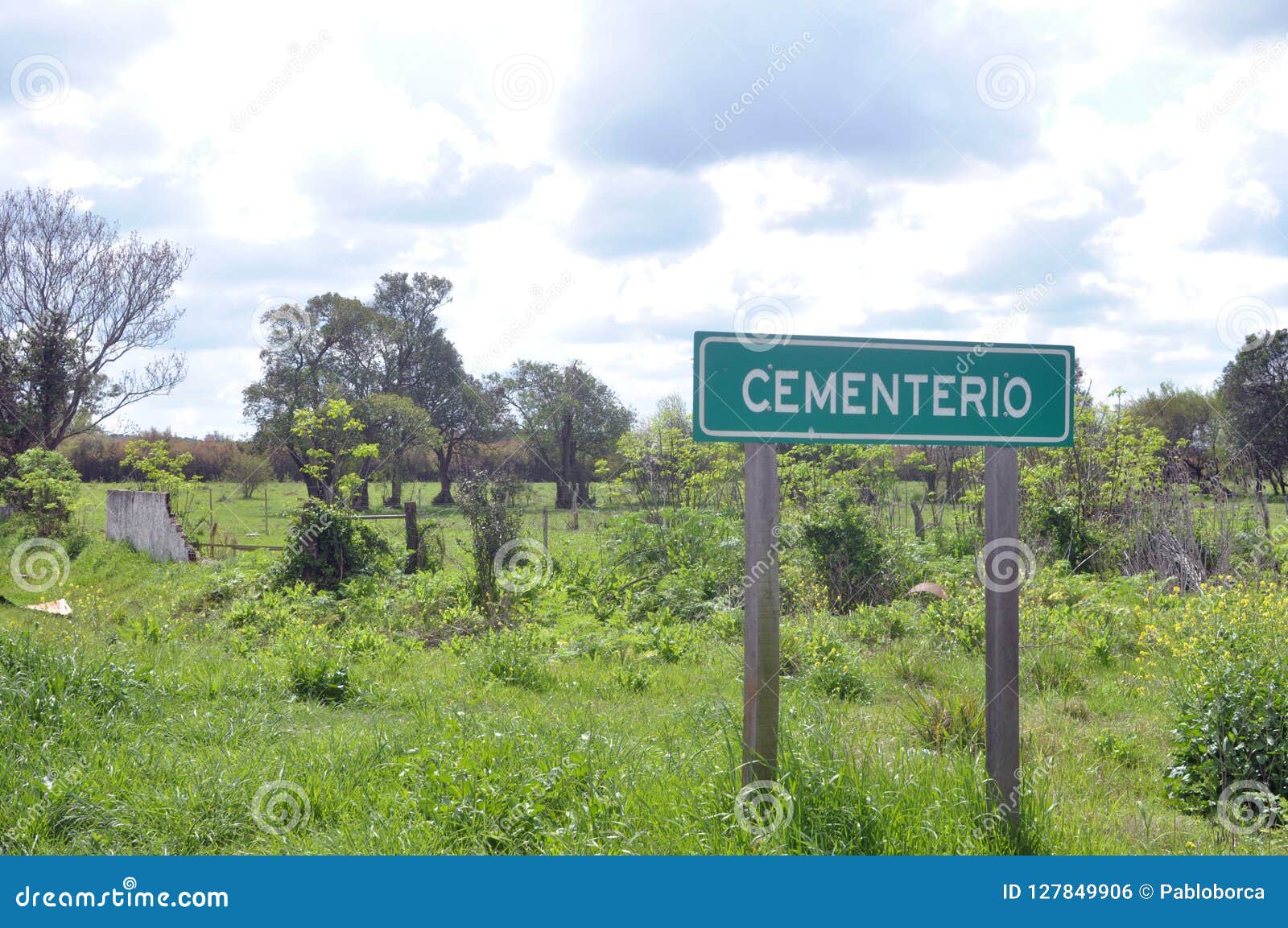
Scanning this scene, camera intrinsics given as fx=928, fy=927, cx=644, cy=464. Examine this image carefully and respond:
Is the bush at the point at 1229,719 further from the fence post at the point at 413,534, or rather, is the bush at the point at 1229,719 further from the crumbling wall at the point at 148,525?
the crumbling wall at the point at 148,525

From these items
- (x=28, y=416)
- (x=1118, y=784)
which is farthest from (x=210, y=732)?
(x=28, y=416)

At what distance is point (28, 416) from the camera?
91.0 feet

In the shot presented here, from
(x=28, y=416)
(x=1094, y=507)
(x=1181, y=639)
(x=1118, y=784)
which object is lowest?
(x=1118, y=784)

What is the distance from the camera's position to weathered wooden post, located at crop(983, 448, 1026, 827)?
3.27 metres

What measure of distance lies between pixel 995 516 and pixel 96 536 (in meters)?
21.4

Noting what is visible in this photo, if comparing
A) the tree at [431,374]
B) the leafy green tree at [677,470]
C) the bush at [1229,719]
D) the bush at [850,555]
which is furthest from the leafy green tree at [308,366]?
the bush at [1229,719]

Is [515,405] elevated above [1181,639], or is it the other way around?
[515,405]

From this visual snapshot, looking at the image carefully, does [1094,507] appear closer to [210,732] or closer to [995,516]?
[995,516]

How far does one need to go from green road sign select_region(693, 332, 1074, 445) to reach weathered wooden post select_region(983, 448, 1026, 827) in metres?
0.17

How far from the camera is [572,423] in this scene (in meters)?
38.0

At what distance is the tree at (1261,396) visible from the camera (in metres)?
34.3

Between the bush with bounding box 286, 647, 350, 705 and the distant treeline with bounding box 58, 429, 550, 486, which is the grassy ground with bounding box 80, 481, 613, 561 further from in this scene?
the bush with bounding box 286, 647, 350, 705

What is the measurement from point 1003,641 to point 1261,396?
39900mm

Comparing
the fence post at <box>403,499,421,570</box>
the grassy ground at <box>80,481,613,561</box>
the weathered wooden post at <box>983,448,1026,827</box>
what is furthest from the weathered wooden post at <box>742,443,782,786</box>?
the fence post at <box>403,499,421,570</box>
